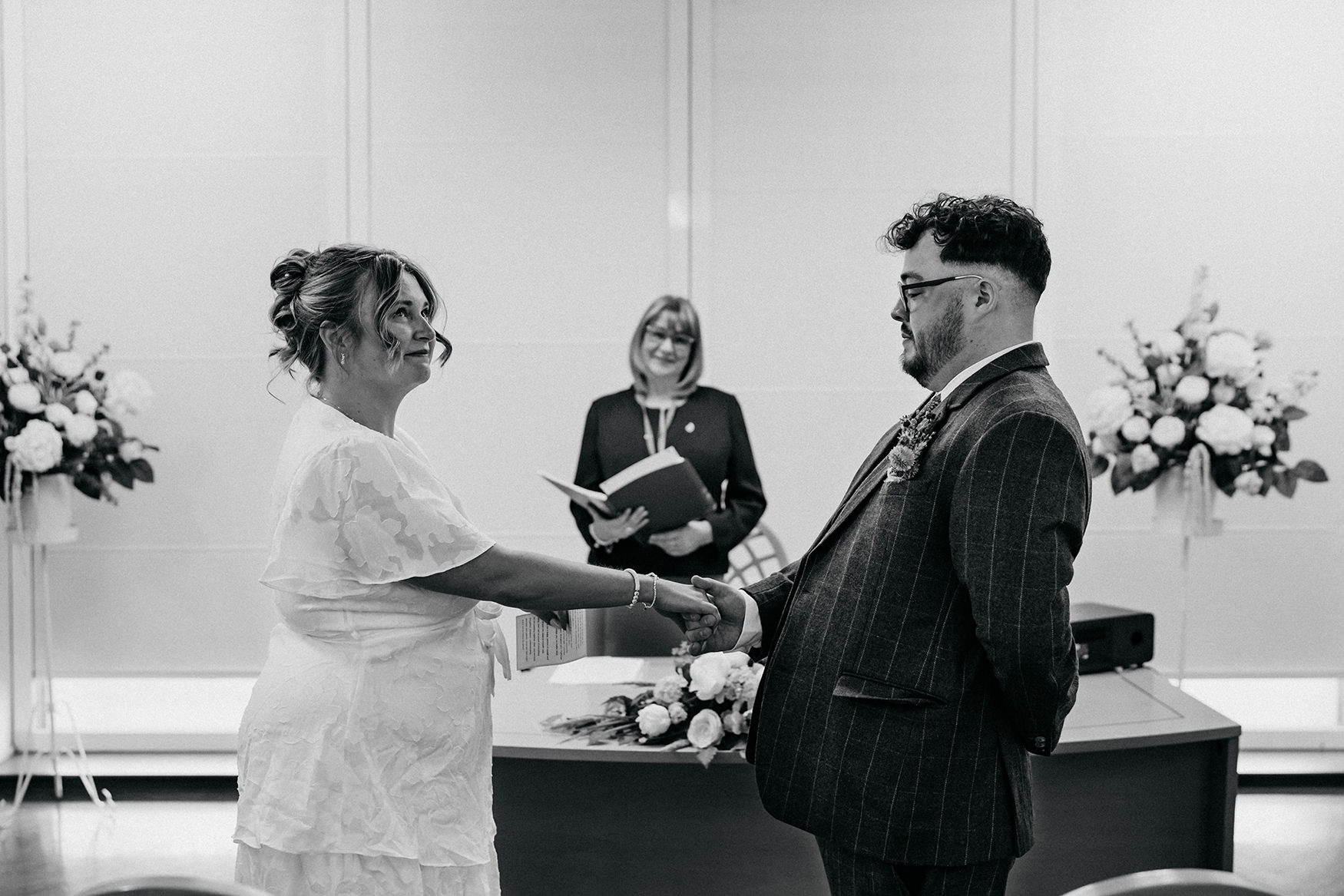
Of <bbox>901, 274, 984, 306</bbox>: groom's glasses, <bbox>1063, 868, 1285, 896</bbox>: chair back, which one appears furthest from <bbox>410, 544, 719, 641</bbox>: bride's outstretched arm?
<bbox>1063, 868, 1285, 896</bbox>: chair back

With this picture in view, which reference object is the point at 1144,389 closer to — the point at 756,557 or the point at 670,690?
the point at 756,557

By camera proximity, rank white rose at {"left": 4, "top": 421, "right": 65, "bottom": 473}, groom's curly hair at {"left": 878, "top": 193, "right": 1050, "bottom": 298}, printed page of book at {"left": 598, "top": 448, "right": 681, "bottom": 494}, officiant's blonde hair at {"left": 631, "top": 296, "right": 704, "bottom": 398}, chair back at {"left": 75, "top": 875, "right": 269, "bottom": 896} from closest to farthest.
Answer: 1. chair back at {"left": 75, "top": 875, "right": 269, "bottom": 896}
2. groom's curly hair at {"left": 878, "top": 193, "right": 1050, "bottom": 298}
3. printed page of book at {"left": 598, "top": 448, "right": 681, "bottom": 494}
4. officiant's blonde hair at {"left": 631, "top": 296, "right": 704, "bottom": 398}
5. white rose at {"left": 4, "top": 421, "right": 65, "bottom": 473}

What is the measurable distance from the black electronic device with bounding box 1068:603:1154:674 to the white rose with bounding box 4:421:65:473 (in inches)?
134

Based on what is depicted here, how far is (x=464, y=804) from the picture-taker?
6.01ft

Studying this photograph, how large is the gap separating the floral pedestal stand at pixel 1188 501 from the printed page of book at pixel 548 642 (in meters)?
2.75

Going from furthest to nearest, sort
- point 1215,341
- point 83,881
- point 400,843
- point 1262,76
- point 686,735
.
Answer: point 1262,76 → point 1215,341 → point 83,881 → point 686,735 → point 400,843

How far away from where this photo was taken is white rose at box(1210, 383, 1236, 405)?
12.9 feet

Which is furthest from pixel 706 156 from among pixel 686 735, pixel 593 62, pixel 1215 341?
pixel 686 735

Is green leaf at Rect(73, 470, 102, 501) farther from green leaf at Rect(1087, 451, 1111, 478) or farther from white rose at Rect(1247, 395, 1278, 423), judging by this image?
white rose at Rect(1247, 395, 1278, 423)

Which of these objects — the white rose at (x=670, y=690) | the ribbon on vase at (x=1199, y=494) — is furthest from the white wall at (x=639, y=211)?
the white rose at (x=670, y=690)

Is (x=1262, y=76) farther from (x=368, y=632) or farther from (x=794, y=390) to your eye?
(x=368, y=632)

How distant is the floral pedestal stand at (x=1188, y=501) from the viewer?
4004 mm

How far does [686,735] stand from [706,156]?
3.00 meters

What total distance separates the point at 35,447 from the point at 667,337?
2.24 meters
